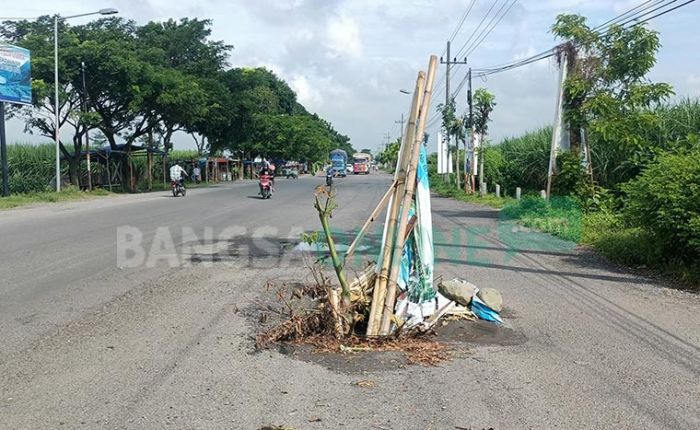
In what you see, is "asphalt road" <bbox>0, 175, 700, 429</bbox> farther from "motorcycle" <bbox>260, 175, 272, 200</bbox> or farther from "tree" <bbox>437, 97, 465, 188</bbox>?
"tree" <bbox>437, 97, 465, 188</bbox>

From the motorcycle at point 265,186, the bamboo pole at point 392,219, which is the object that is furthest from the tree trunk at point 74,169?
the bamboo pole at point 392,219

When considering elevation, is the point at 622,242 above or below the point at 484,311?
above

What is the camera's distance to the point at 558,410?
4.21 metres

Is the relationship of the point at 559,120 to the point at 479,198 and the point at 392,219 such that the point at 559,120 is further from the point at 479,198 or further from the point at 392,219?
the point at 392,219

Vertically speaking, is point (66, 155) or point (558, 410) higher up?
point (66, 155)

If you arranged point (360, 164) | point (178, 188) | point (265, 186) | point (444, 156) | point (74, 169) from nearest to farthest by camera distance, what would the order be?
point (265, 186) < point (178, 188) < point (74, 169) < point (444, 156) < point (360, 164)

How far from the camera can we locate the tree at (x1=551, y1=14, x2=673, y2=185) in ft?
48.9

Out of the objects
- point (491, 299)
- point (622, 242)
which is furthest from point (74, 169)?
point (491, 299)

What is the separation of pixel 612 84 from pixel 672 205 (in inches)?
319

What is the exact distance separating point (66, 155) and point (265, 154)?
3808 centimetres

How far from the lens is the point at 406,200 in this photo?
5.96m

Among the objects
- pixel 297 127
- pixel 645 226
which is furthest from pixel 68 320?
pixel 297 127

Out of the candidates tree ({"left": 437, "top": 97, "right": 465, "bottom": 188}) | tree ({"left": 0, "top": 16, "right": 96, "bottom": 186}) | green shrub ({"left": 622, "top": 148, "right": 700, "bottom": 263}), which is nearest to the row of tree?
tree ({"left": 0, "top": 16, "right": 96, "bottom": 186})

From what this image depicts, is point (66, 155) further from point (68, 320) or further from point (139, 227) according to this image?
point (68, 320)
